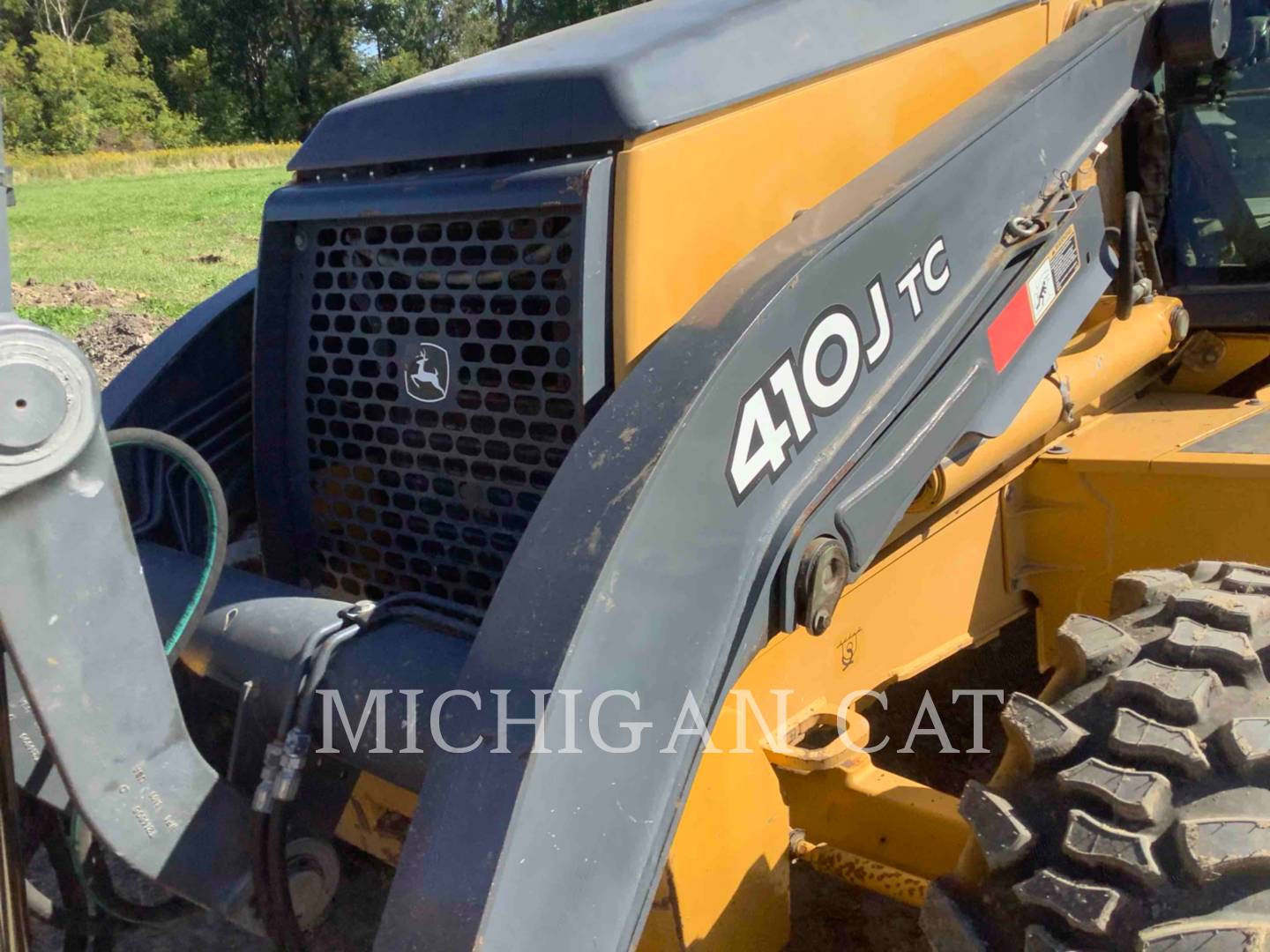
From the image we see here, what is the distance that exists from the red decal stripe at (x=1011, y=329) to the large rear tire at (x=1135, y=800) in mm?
445

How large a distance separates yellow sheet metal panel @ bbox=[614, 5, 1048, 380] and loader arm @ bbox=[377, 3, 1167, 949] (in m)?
0.11

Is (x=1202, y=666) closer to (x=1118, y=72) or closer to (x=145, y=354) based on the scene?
(x=1118, y=72)

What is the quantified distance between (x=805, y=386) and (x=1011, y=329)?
0.53 m

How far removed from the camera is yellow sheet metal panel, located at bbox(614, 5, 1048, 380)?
1.72m

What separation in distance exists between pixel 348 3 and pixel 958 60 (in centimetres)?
5364

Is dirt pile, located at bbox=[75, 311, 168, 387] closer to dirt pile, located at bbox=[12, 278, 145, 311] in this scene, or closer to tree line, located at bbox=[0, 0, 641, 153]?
dirt pile, located at bbox=[12, 278, 145, 311]

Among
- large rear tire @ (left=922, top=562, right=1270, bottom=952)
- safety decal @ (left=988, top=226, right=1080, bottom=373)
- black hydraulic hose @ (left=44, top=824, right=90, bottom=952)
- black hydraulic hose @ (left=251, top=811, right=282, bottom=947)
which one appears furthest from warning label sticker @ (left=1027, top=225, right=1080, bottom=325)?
black hydraulic hose @ (left=44, top=824, right=90, bottom=952)

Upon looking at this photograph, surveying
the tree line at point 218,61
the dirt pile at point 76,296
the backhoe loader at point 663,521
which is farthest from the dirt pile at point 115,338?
the tree line at point 218,61

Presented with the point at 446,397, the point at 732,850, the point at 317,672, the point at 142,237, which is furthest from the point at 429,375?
the point at 142,237

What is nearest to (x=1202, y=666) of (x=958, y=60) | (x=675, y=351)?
(x=675, y=351)

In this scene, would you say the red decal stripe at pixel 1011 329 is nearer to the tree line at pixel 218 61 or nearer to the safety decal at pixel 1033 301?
the safety decal at pixel 1033 301

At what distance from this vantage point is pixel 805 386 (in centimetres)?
161

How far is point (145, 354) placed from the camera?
2529mm

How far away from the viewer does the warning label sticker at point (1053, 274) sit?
6.63ft
